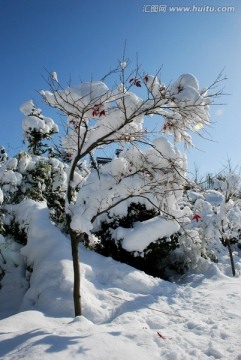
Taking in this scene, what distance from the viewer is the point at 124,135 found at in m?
5.66

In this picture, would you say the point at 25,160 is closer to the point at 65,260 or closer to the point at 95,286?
the point at 65,260

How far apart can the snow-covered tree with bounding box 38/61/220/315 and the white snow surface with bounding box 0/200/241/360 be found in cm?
102

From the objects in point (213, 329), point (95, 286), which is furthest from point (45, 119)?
point (213, 329)

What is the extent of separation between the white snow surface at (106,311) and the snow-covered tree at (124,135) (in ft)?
3.34

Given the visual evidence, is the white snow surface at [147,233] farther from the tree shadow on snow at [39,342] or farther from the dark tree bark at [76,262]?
the tree shadow on snow at [39,342]

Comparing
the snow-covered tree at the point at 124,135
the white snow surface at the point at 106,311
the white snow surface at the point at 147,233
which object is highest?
the snow-covered tree at the point at 124,135

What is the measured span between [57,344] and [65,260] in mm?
4079

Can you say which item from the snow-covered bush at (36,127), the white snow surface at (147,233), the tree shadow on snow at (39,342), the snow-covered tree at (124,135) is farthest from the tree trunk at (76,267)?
the snow-covered bush at (36,127)

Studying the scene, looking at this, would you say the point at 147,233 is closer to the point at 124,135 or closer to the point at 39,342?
the point at 124,135

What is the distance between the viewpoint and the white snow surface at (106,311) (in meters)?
4.28

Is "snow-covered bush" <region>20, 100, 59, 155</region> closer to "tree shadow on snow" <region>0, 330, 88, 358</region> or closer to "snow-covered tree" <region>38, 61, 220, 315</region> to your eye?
"snow-covered tree" <region>38, 61, 220, 315</region>

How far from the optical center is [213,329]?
5766 mm

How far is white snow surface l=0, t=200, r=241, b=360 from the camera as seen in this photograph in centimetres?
428

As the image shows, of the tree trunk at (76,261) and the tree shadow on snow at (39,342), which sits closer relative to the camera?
the tree shadow on snow at (39,342)
